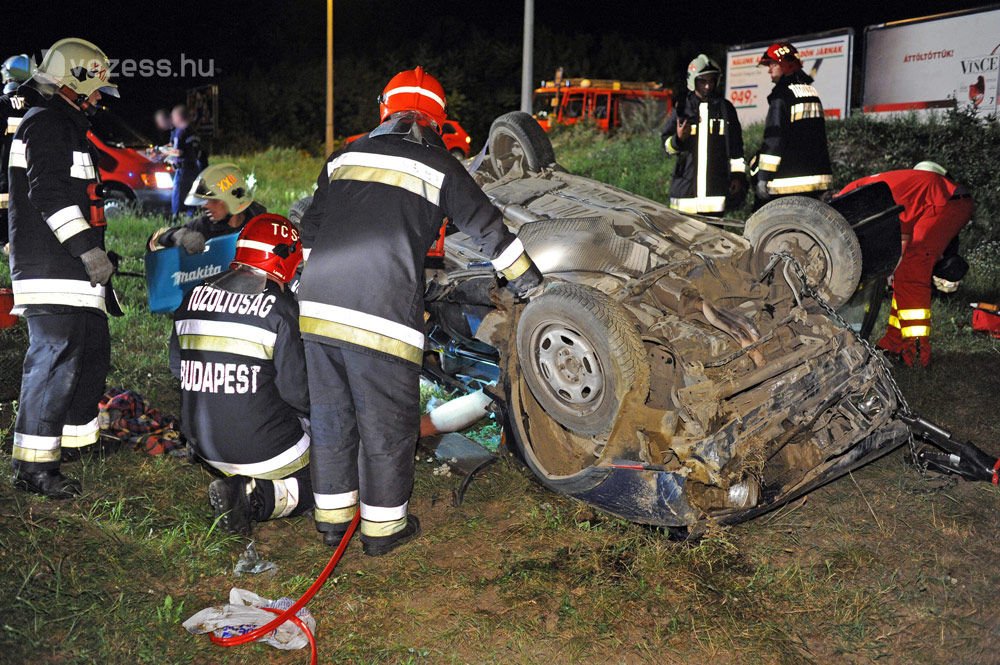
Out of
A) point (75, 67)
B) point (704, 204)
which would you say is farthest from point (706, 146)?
point (75, 67)

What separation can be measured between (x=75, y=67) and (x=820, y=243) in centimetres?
365

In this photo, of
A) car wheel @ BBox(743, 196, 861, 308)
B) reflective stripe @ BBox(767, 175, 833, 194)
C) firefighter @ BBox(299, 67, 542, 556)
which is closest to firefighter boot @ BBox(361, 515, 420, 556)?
firefighter @ BBox(299, 67, 542, 556)

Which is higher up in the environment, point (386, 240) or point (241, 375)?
point (386, 240)

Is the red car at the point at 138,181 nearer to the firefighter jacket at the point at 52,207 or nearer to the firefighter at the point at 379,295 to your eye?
the firefighter jacket at the point at 52,207

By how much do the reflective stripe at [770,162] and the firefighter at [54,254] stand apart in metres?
4.28

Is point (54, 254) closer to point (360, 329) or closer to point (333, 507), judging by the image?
point (360, 329)

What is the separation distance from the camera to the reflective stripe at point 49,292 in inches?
154

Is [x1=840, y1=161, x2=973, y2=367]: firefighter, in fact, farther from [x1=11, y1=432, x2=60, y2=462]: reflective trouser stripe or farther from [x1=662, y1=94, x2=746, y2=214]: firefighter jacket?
[x1=11, y1=432, x2=60, y2=462]: reflective trouser stripe

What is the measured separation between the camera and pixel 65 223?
3.79 meters

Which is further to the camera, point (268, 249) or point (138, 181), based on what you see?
point (138, 181)

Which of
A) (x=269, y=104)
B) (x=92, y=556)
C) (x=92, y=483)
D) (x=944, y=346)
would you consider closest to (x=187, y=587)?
(x=92, y=556)

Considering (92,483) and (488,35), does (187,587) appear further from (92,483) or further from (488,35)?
(488,35)

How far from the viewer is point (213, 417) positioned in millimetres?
3678

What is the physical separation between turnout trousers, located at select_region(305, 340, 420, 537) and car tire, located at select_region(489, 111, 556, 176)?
6.25 ft
